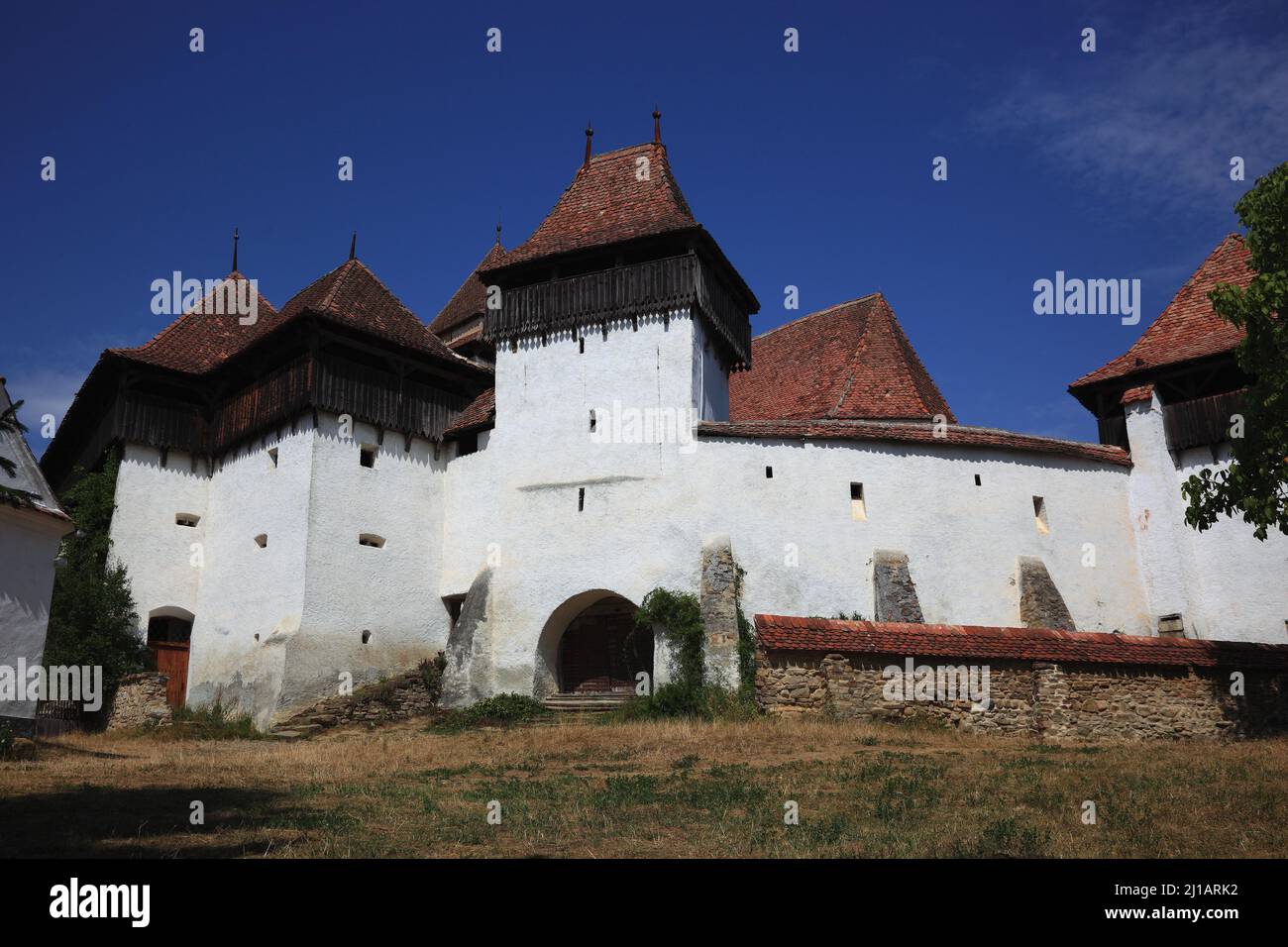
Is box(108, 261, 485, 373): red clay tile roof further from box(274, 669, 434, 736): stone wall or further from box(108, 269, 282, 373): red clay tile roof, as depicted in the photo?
box(274, 669, 434, 736): stone wall

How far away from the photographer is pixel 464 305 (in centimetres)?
3319

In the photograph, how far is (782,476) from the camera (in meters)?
20.7

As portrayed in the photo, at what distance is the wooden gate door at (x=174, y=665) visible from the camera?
2325 centimetres

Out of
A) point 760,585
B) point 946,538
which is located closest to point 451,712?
point 760,585

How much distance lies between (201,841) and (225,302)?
21.7 meters

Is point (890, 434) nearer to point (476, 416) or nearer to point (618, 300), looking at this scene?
point (618, 300)

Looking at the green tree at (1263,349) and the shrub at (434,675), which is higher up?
the green tree at (1263,349)

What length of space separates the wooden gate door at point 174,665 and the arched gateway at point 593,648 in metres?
8.31

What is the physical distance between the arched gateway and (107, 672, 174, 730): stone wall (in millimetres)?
7512

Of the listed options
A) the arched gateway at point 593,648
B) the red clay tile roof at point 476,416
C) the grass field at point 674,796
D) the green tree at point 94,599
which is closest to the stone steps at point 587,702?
the arched gateway at point 593,648

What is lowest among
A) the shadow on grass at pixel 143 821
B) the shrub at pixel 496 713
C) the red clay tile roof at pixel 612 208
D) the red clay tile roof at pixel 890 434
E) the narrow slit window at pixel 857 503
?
the shrub at pixel 496 713

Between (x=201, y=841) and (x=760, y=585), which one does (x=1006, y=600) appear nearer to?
(x=760, y=585)

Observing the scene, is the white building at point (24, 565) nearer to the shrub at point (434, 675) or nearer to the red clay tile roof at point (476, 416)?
the shrub at point (434, 675)

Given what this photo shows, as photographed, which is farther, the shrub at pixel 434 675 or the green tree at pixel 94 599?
the shrub at pixel 434 675
